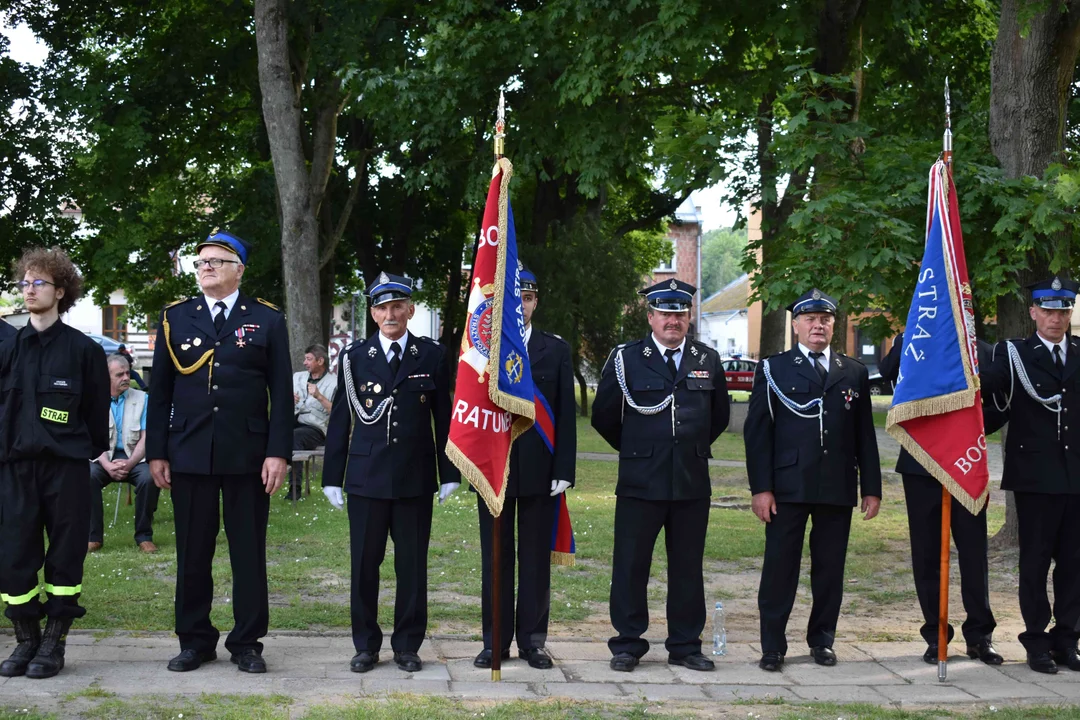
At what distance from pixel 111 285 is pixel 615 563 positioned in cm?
2138

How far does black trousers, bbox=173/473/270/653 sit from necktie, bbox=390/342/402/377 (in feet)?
3.14

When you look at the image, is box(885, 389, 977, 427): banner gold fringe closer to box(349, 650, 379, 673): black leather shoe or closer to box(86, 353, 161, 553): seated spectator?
box(349, 650, 379, 673): black leather shoe

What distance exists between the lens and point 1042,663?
7.07 m

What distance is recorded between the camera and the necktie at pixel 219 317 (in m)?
6.86

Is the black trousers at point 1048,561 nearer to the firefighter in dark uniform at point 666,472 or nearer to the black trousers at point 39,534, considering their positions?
the firefighter in dark uniform at point 666,472

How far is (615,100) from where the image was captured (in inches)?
650

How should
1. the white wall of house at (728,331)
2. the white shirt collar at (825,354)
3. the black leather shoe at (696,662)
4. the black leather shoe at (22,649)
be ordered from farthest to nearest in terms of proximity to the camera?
the white wall of house at (728,331)
the white shirt collar at (825,354)
the black leather shoe at (696,662)
the black leather shoe at (22,649)

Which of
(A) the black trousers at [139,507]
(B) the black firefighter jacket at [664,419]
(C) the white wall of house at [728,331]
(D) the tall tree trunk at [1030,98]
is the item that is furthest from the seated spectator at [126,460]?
(C) the white wall of house at [728,331]

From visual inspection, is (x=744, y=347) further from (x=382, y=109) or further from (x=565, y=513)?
(x=565, y=513)

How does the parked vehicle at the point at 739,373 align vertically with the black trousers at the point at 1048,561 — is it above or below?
above

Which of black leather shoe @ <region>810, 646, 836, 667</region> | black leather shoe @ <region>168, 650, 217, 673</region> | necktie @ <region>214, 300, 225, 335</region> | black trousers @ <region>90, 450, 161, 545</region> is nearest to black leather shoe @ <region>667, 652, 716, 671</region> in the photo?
black leather shoe @ <region>810, 646, 836, 667</region>

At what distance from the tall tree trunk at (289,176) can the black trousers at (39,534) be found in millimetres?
10262

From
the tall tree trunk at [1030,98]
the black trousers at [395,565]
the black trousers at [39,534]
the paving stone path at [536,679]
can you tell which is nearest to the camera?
the paving stone path at [536,679]

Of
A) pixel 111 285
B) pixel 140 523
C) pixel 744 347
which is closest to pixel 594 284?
pixel 111 285
